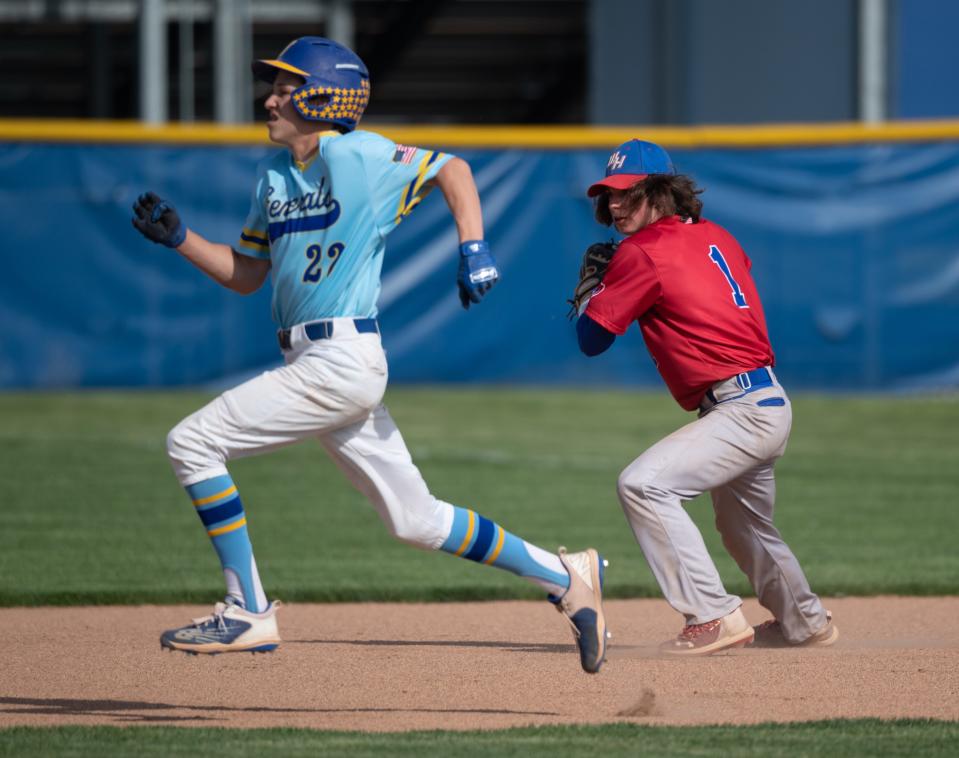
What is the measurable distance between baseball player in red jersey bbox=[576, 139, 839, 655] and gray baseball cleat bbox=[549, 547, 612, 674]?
17.8 inches

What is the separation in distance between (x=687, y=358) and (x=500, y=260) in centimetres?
1017

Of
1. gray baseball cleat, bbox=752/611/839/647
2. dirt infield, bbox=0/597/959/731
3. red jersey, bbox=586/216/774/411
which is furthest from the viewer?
gray baseball cleat, bbox=752/611/839/647

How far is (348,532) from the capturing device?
8891mm

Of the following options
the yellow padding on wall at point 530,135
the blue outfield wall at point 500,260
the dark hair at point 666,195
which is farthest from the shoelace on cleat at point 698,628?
the yellow padding on wall at point 530,135

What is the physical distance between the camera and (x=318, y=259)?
15.7 ft

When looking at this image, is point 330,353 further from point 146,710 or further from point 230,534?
point 146,710

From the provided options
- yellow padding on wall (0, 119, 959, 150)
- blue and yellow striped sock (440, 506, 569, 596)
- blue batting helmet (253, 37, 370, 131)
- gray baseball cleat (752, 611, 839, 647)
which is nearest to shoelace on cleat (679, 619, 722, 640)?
gray baseball cleat (752, 611, 839, 647)

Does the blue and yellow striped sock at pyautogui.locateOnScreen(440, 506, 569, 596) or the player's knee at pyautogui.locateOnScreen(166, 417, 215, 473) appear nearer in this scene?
the player's knee at pyautogui.locateOnScreen(166, 417, 215, 473)

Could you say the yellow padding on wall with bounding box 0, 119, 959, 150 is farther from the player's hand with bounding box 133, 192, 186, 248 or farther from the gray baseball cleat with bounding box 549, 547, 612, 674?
the gray baseball cleat with bounding box 549, 547, 612, 674

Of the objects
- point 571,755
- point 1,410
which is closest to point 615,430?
point 1,410

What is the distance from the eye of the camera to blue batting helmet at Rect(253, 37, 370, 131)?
4.90 meters

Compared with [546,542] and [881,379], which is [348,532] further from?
[881,379]

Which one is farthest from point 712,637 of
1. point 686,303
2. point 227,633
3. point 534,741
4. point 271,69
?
point 271,69

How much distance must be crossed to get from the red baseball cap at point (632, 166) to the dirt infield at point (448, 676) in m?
1.63
